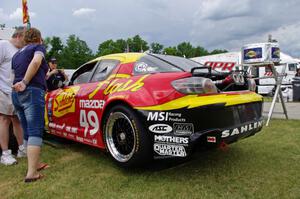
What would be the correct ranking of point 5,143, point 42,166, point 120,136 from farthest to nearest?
1. point 5,143
2. point 42,166
3. point 120,136

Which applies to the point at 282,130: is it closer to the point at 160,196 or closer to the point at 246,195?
the point at 246,195

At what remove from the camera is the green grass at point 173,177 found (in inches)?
113

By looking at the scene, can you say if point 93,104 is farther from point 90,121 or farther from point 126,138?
point 126,138

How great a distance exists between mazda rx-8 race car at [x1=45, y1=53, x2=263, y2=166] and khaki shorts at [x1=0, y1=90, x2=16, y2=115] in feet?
2.91

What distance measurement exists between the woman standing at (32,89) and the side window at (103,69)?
0.71 metres

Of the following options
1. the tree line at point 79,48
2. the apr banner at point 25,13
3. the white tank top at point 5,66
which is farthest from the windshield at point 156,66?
the tree line at point 79,48

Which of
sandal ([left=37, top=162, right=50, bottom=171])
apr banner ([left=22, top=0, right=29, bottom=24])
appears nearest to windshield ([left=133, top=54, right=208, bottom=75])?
sandal ([left=37, top=162, right=50, bottom=171])

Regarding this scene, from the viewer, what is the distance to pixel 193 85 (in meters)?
2.99

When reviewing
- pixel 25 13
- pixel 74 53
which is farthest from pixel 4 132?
pixel 74 53

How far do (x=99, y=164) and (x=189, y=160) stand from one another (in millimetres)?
1153

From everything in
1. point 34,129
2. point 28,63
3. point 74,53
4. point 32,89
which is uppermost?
point 74,53

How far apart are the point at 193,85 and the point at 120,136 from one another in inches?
42.8

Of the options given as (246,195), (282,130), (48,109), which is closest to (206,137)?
(246,195)

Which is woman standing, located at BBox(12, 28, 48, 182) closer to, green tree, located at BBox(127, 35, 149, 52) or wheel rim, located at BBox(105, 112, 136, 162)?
wheel rim, located at BBox(105, 112, 136, 162)
